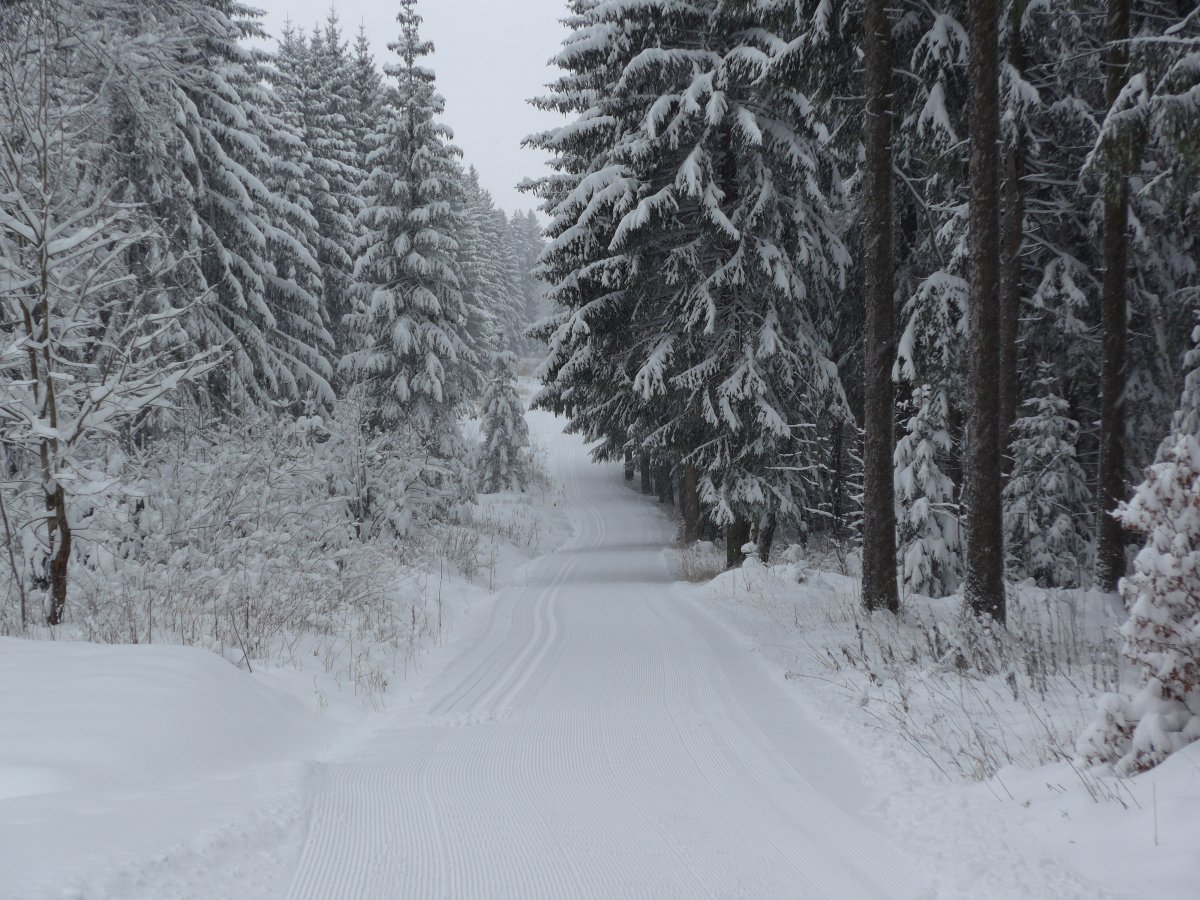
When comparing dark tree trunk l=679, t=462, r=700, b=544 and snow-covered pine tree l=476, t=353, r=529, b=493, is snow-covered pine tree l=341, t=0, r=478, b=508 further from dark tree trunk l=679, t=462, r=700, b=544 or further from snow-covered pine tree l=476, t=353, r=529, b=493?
snow-covered pine tree l=476, t=353, r=529, b=493

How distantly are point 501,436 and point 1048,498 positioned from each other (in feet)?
91.3

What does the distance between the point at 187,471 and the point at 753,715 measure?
7.84 metres

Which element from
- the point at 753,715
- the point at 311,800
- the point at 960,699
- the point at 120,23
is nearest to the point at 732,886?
the point at 311,800

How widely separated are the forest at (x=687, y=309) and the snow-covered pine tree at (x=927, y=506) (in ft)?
0.25

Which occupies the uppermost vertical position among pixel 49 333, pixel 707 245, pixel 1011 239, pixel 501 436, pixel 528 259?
pixel 528 259

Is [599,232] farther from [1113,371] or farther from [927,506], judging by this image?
[1113,371]

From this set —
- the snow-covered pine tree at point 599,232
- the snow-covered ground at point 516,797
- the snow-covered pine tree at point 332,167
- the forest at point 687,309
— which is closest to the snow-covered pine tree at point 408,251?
the forest at point 687,309

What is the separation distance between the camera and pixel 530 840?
3809 millimetres

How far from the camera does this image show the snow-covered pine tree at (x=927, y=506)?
1393 cm

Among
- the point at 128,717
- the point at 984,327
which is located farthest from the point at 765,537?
the point at 128,717

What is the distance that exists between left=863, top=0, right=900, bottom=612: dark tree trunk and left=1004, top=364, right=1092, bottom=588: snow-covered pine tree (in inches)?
233

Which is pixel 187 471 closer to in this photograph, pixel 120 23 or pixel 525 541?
pixel 120 23

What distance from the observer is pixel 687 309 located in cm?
1549

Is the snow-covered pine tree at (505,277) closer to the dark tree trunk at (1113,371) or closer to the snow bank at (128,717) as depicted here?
the dark tree trunk at (1113,371)
